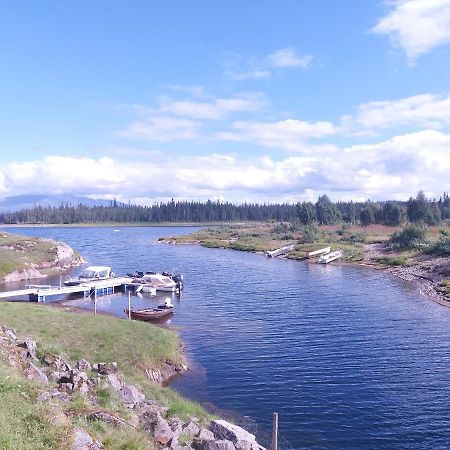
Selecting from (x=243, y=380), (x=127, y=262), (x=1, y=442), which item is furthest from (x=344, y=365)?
(x=127, y=262)

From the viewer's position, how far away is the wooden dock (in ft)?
204

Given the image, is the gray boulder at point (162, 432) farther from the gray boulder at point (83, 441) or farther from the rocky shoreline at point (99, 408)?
the gray boulder at point (83, 441)

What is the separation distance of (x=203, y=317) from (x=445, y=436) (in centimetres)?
3153

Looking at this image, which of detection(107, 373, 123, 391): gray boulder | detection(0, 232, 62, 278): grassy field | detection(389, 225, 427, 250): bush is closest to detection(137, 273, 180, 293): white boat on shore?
detection(0, 232, 62, 278): grassy field

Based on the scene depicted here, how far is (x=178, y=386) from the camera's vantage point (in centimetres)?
3338

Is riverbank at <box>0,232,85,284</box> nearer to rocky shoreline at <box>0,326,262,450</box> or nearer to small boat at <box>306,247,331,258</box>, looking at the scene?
small boat at <box>306,247,331,258</box>

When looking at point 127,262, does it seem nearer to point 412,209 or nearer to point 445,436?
point 445,436

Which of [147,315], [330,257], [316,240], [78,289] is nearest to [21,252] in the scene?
[78,289]

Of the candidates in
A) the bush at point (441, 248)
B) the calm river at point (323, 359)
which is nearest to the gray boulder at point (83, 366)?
the calm river at point (323, 359)

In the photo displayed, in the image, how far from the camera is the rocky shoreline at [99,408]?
16672 mm

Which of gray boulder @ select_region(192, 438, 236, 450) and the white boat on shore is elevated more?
gray boulder @ select_region(192, 438, 236, 450)

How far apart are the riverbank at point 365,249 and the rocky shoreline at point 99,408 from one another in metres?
49.4

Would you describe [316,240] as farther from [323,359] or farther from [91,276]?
[323,359]

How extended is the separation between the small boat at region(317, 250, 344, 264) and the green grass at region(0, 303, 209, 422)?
236 feet
